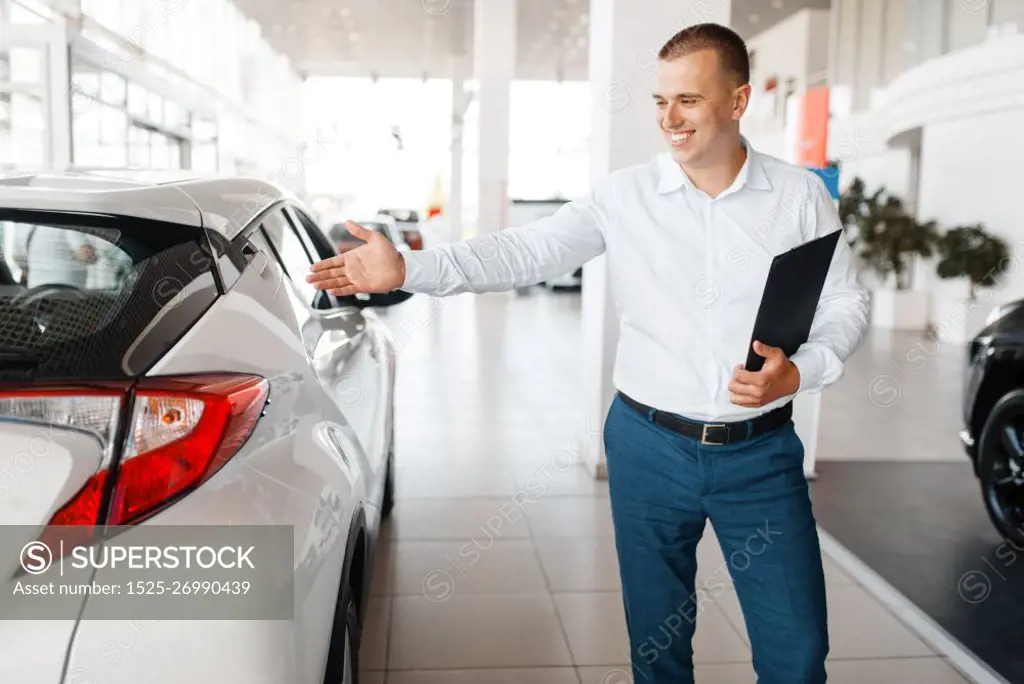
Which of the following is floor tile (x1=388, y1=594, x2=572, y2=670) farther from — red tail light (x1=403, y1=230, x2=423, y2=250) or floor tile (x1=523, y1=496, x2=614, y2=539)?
red tail light (x1=403, y1=230, x2=423, y2=250)

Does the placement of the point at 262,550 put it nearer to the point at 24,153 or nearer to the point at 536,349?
the point at 536,349

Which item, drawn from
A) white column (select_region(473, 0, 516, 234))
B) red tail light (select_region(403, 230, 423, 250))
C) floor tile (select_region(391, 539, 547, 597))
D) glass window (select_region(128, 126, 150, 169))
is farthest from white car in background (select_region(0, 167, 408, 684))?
red tail light (select_region(403, 230, 423, 250))

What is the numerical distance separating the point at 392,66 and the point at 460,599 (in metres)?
26.5

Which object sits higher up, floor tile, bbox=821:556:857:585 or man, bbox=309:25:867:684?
man, bbox=309:25:867:684

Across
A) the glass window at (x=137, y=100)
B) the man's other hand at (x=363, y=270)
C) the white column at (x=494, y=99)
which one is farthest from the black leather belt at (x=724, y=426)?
the white column at (x=494, y=99)

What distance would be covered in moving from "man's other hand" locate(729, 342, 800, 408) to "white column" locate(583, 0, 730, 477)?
278 cm

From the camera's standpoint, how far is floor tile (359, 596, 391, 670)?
266 centimetres

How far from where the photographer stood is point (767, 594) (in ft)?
6.01

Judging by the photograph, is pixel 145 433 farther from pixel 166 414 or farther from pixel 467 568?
pixel 467 568

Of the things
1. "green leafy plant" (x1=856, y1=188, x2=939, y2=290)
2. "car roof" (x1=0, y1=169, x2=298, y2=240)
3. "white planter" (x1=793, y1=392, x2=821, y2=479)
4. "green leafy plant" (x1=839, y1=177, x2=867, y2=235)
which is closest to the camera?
"car roof" (x1=0, y1=169, x2=298, y2=240)

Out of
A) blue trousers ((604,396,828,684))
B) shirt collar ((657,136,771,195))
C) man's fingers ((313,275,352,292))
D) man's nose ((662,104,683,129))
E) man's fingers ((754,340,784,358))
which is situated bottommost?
blue trousers ((604,396,828,684))

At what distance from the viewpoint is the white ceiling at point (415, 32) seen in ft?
61.7

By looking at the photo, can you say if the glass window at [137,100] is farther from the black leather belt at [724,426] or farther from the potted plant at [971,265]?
the black leather belt at [724,426]

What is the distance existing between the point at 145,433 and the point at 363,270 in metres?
0.53
